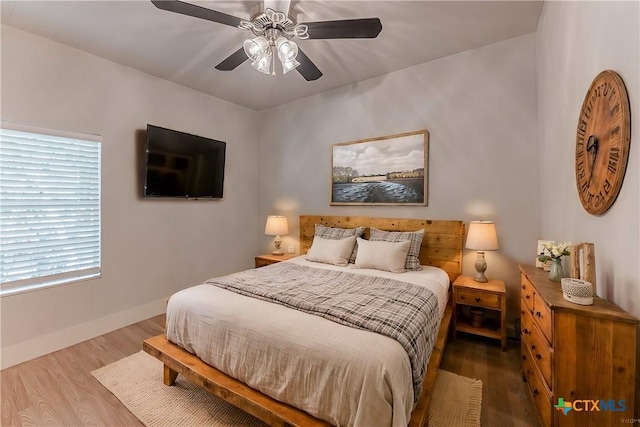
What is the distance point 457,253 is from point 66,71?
444 centimetres

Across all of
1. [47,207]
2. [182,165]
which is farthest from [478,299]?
[47,207]

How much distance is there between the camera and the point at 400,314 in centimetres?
163

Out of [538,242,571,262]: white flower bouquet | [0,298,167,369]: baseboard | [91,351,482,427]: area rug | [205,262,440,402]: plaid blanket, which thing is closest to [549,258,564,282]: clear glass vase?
[538,242,571,262]: white flower bouquet

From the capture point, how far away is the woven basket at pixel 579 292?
129 centimetres

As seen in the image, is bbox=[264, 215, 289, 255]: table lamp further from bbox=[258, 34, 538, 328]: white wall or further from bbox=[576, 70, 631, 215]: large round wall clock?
bbox=[576, 70, 631, 215]: large round wall clock

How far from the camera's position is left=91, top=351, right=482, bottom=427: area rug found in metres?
1.72

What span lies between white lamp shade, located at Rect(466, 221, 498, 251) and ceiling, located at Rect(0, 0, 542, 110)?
73.5 inches

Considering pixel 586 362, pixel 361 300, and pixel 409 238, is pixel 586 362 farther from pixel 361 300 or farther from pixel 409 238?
pixel 409 238

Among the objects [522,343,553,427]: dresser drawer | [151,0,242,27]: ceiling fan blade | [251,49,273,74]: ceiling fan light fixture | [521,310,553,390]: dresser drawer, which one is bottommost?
[522,343,553,427]: dresser drawer

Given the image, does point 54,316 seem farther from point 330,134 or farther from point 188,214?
point 330,134

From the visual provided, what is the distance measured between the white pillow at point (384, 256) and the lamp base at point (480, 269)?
0.69m

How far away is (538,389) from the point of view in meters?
1.62

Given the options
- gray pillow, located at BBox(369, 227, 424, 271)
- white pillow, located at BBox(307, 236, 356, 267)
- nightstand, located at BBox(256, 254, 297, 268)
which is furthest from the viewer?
nightstand, located at BBox(256, 254, 297, 268)

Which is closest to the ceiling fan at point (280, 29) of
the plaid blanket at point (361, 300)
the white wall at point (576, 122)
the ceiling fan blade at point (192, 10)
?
the ceiling fan blade at point (192, 10)
